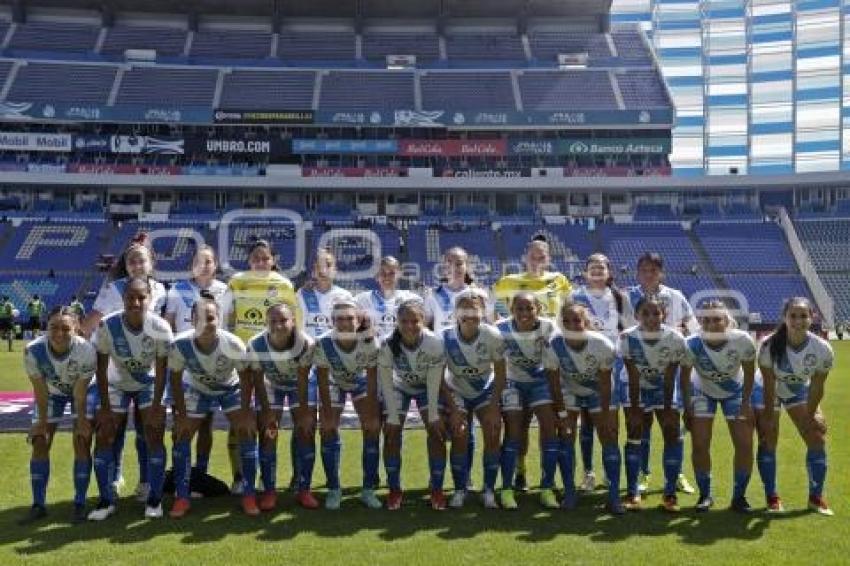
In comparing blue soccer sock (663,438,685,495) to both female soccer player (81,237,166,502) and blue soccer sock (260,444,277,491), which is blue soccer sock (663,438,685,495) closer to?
blue soccer sock (260,444,277,491)

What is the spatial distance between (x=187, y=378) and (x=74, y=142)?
3604 centimetres

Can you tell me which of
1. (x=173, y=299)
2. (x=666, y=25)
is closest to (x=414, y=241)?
(x=666, y=25)

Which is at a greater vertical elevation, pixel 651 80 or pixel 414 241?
pixel 651 80

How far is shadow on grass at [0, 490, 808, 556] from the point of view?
219 inches

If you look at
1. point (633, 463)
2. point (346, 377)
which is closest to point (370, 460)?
point (346, 377)

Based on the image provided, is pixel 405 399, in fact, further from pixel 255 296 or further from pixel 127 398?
pixel 127 398

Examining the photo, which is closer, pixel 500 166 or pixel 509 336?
pixel 509 336

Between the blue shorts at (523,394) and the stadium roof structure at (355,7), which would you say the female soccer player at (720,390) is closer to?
the blue shorts at (523,394)

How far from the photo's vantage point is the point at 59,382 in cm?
624

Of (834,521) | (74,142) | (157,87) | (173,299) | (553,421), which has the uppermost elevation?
(157,87)

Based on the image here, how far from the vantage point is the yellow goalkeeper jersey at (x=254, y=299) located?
23.9 feet

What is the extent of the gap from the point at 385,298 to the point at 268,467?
7.45 feet

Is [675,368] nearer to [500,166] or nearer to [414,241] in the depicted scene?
[414,241]

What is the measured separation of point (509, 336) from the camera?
649cm
